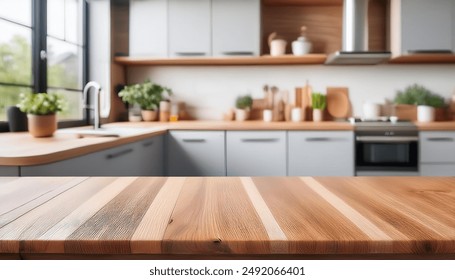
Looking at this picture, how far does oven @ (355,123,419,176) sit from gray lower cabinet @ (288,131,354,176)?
9cm

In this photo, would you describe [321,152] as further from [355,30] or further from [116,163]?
[116,163]

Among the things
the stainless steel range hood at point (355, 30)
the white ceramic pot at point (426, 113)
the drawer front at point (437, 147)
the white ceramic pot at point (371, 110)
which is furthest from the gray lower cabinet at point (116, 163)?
the white ceramic pot at point (426, 113)

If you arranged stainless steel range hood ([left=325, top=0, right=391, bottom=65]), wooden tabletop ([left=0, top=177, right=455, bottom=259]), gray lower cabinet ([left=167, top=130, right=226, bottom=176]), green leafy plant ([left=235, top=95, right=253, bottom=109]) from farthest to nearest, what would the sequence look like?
1. green leafy plant ([left=235, top=95, right=253, bottom=109])
2. stainless steel range hood ([left=325, top=0, right=391, bottom=65])
3. gray lower cabinet ([left=167, top=130, right=226, bottom=176])
4. wooden tabletop ([left=0, top=177, right=455, bottom=259])

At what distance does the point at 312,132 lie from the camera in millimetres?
3605

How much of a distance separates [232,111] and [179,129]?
790 millimetres

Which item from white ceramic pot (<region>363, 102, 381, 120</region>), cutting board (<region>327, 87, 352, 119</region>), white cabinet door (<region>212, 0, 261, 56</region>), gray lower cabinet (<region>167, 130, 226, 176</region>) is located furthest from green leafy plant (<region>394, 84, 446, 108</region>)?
gray lower cabinet (<region>167, 130, 226, 176</region>)

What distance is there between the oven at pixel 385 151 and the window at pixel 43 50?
233cm

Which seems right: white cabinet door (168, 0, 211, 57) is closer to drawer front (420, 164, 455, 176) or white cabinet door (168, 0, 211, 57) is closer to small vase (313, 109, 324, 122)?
small vase (313, 109, 324, 122)

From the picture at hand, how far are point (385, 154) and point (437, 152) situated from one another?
411 millimetres

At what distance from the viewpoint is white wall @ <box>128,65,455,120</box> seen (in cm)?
425

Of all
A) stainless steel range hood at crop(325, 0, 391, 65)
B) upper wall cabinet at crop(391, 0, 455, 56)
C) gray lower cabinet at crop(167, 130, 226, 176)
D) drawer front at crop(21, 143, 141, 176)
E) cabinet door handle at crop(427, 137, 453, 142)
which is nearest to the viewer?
drawer front at crop(21, 143, 141, 176)

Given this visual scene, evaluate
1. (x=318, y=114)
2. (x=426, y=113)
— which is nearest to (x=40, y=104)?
(x=318, y=114)
